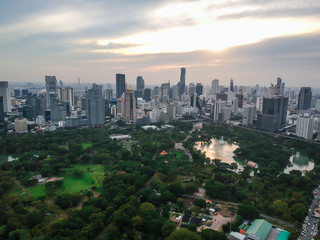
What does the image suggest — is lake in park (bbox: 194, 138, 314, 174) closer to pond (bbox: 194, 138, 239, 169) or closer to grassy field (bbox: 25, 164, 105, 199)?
pond (bbox: 194, 138, 239, 169)

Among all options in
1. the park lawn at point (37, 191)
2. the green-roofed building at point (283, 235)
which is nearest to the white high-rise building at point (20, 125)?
the park lawn at point (37, 191)

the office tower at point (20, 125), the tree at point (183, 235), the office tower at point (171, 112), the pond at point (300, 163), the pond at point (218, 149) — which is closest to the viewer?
the tree at point (183, 235)

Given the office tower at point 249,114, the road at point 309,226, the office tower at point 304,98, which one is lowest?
the road at point 309,226

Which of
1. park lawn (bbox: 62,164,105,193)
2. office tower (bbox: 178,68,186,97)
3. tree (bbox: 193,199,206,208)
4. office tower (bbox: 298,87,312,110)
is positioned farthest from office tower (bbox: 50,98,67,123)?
office tower (bbox: 178,68,186,97)

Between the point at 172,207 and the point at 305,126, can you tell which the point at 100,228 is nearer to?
the point at 172,207

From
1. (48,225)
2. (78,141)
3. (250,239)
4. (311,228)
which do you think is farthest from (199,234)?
(78,141)

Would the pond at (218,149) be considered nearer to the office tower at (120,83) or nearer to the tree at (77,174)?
the tree at (77,174)

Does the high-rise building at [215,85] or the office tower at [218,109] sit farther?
the high-rise building at [215,85]
